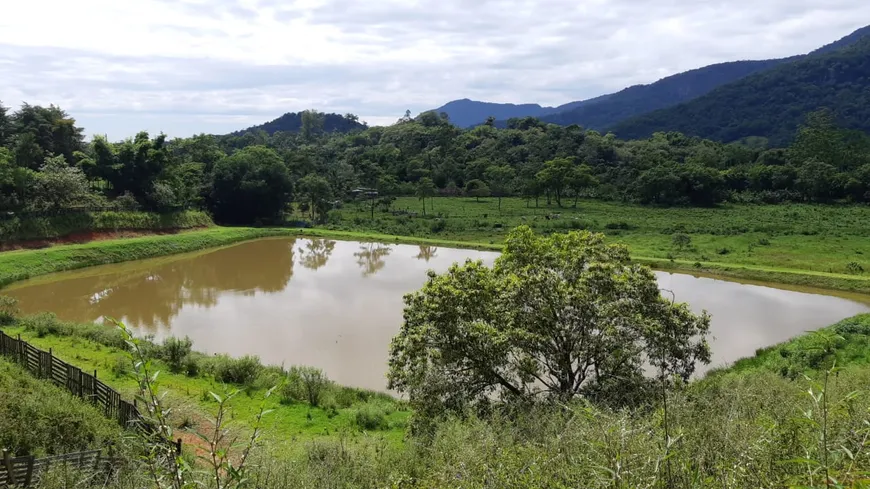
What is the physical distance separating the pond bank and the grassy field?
99 millimetres

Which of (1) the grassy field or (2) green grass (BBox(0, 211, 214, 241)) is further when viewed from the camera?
(2) green grass (BBox(0, 211, 214, 241))

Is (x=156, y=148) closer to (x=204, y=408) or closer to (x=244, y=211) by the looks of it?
(x=244, y=211)

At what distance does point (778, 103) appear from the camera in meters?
149

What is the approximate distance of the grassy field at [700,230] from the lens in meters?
30.5

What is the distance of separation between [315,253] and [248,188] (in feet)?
42.4

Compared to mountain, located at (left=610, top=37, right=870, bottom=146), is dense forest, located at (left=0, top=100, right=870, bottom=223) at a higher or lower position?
lower

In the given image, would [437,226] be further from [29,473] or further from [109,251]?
[29,473]

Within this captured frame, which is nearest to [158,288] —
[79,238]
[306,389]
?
[79,238]

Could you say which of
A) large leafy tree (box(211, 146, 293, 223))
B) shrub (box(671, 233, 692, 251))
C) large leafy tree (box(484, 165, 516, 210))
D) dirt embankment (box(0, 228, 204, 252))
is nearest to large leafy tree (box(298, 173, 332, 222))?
large leafy tree (box(211, 146, 293, 223))

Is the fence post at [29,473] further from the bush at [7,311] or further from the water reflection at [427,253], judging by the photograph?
the water reflection at [427,253]

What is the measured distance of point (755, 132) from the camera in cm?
13925

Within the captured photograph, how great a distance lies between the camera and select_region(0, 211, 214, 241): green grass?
1253 inches

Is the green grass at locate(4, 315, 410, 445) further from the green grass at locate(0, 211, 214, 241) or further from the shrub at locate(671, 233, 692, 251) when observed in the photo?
the shrub at locate(671, 233, 692, 251)

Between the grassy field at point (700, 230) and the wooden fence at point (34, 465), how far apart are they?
1202 inches
